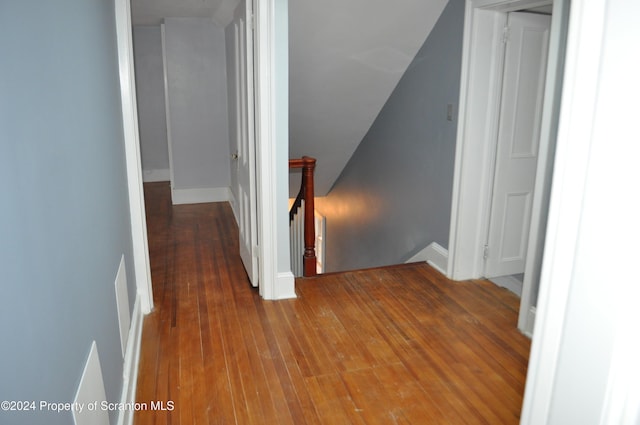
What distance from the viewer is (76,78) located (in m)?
1.63

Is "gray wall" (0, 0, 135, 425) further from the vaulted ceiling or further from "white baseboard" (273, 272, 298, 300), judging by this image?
the vaulted ceiling

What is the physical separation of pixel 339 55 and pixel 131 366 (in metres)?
2.97

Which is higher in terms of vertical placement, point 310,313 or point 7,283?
point 7,283

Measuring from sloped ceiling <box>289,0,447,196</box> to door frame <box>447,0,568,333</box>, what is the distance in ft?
1.62

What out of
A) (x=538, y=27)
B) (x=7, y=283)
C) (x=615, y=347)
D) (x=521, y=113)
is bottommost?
(x=615, y=347)

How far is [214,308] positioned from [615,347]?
2554 mm

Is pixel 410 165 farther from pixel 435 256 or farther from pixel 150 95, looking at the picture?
pixel 150 95

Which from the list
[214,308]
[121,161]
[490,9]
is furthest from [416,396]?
[490,9]

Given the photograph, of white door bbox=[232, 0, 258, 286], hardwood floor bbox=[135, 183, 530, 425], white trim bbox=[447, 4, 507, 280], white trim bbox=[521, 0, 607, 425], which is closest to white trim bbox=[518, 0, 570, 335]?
hardwood floor bbox=[135, 183, 530, 425]

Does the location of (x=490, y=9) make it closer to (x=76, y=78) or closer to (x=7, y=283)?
(x=76, y=78)

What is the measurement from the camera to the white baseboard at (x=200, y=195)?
6056 millimetres

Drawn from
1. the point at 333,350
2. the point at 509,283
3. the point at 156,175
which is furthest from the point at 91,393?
the point at 156,175

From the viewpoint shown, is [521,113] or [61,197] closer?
[61,197]

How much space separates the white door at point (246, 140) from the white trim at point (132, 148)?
744 mm
